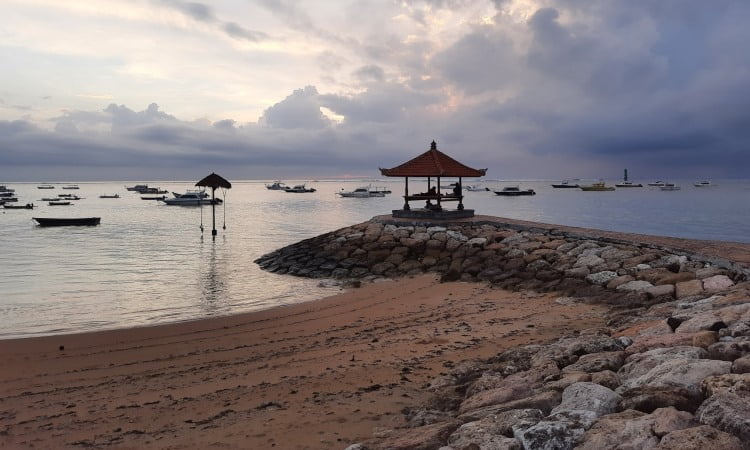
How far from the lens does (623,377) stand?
4.55 m

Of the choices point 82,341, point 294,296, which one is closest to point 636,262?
point 294,296

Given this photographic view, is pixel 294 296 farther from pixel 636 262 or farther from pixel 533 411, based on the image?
pixel 533 411

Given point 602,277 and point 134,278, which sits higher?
point 602,277

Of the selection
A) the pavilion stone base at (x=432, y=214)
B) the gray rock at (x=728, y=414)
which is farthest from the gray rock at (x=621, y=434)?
the pavilion stone base at (x=432, y=214)

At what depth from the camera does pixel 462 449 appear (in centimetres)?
354

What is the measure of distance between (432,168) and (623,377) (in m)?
16.3

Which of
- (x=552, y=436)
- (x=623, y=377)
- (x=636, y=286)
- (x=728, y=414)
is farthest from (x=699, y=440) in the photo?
(x=636, y=286)

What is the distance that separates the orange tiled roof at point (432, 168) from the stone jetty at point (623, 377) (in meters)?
8.68

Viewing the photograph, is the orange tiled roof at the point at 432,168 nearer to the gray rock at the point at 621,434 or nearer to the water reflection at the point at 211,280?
the water reflection at the point at 211,280

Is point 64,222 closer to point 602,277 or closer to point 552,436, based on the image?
point 602,277

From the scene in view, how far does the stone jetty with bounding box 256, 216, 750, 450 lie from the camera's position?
10.8 feet

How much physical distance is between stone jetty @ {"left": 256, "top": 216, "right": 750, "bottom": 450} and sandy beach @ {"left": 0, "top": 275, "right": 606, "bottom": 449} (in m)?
0.73

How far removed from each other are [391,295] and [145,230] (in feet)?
98.2

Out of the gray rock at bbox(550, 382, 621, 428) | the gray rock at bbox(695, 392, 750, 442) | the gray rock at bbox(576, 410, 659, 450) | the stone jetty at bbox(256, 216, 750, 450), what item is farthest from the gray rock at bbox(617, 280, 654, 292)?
the gray rock at bbox(576, 410, 659, 450)
